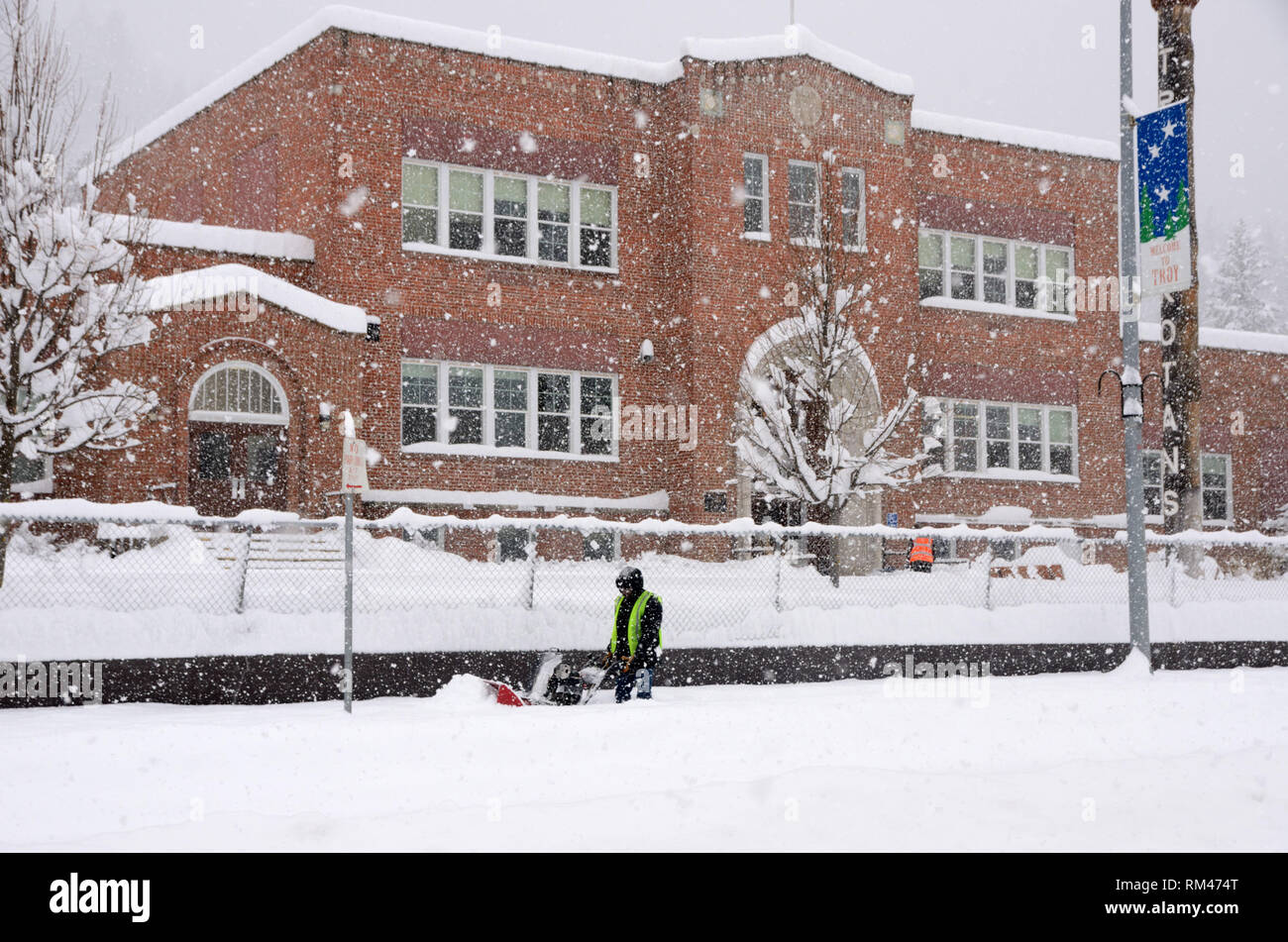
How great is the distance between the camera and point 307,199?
82.1 feet

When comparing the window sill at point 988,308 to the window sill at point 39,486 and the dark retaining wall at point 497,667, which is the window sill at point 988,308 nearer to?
the dark retaining wall at point 497,667

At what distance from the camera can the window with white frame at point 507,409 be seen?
2480 centimetres

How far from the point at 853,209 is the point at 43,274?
16.9m

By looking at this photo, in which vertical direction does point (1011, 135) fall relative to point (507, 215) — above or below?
above

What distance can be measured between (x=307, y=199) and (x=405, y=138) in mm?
2199

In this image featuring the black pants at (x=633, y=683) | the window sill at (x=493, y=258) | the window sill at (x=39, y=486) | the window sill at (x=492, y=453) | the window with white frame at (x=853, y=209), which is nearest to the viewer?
the black pants at (x=633, y=683)

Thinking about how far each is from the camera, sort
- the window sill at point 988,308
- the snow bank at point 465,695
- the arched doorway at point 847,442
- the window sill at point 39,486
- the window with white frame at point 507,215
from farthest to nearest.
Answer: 1. the window sill at point 988,308
2. the arched doorway at point 847,442
3. the window with white frame at point 507,215
4. the window sill at point 39,486
5. the snow bank at point 465,695

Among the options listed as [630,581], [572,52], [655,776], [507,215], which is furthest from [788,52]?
[655,776]

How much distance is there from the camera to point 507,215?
2584 cm

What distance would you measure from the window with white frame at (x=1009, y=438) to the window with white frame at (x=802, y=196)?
5540mm

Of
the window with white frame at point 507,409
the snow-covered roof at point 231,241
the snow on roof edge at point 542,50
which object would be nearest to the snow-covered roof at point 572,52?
the snow on roof edge at point 542,50

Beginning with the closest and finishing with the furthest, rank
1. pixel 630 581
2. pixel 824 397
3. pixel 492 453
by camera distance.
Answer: pixel 630 581, pixel 824 397, pixel 492 453

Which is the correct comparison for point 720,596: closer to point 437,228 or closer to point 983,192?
point 437,228

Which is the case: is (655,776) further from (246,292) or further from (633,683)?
(246,292)
